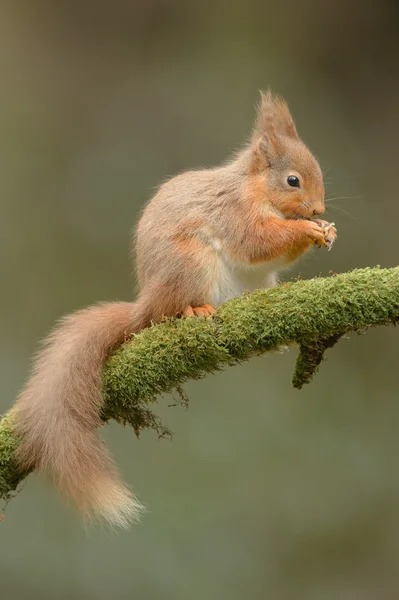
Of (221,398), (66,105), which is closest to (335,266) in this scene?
(221,398)

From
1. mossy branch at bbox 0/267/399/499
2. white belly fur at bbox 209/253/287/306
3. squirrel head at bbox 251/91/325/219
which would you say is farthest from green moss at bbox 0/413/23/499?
squirrel head at bbox 251/91/325/219

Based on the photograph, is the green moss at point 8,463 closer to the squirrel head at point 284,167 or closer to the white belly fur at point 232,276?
the white belly fur at point 232,276

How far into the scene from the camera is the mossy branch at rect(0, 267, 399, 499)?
6.96ft

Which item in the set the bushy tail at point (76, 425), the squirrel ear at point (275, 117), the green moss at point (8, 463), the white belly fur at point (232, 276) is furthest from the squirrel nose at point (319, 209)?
the green moss at point (8, 463)

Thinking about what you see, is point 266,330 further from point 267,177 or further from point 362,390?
point 362,390

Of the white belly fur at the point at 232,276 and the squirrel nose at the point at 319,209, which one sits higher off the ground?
the squirrel nose at the point at 319,209

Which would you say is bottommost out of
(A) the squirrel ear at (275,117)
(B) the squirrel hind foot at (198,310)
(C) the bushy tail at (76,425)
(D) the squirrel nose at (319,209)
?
(C) the bushy tail at (76,425)

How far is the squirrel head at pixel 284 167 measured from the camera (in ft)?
8.82

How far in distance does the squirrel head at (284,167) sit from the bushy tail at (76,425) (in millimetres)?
660

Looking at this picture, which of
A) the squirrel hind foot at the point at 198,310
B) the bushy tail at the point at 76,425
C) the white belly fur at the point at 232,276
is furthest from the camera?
the white belly fur at the point at 232,276

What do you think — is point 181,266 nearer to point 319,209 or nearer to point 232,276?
point 232,276

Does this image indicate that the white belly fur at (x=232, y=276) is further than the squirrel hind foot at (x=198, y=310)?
Yes

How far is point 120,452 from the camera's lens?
475cm

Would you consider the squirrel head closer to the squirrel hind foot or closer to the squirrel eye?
the squirrel eye
